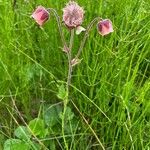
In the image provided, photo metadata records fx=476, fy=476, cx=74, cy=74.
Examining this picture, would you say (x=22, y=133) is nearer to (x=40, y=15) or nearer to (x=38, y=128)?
(x=38, y=128)

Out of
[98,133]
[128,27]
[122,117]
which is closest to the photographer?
[122,117]

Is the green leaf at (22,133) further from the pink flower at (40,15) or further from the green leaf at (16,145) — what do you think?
the pink flower at (40,15)

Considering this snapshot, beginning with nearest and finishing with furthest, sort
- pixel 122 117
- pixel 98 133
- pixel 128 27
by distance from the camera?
pixel 122 117
pixel 98 133
pixel 128 27

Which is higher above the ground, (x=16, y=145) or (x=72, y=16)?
(x=72, y=16)

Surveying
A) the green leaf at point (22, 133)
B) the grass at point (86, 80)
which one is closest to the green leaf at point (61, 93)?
the grass at point (86, 80)

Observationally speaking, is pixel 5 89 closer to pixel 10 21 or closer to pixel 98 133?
pixel 10 21

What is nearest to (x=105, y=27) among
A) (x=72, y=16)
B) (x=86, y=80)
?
(x=72, y=16)

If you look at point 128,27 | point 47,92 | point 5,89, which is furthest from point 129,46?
point 5,89
